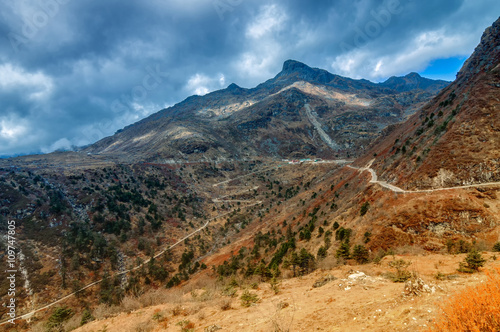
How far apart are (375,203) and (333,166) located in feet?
255

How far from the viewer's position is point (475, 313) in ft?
16.0

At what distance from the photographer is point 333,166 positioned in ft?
336

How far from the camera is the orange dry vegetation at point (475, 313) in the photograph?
4.52 meters

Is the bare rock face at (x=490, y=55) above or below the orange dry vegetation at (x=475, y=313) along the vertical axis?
above

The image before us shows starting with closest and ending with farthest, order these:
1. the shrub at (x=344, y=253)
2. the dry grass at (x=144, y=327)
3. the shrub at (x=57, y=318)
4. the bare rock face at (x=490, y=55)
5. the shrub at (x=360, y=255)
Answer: the dry grass at (x=144, y=327) < the shrub at (x=57, y=318) < the shrub at (x=360, y=255) < the shrub at (x=344, y=253) < the bare rock face at (x=490, y=55)

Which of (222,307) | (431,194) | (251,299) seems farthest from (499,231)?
(222,307)

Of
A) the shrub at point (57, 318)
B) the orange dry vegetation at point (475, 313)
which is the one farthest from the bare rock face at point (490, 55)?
the shrub at point (57, 318)

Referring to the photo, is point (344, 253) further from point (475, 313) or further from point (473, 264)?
point (475, 313)

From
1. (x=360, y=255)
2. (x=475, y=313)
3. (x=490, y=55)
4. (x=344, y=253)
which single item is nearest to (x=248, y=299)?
(x=475, y=313)

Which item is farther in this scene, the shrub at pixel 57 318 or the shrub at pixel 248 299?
the shrub at pixel 57 318

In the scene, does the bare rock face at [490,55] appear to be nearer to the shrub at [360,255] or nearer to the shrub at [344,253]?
the shrub at [360,255]

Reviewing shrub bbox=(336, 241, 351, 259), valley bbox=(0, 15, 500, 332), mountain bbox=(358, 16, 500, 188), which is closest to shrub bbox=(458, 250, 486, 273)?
valley bbox=(0, 15, 500, 332)

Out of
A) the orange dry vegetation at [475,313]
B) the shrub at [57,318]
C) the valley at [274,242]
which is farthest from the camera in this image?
the shrub at [57,318]

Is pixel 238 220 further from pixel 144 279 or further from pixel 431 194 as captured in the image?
pixel 431 194
